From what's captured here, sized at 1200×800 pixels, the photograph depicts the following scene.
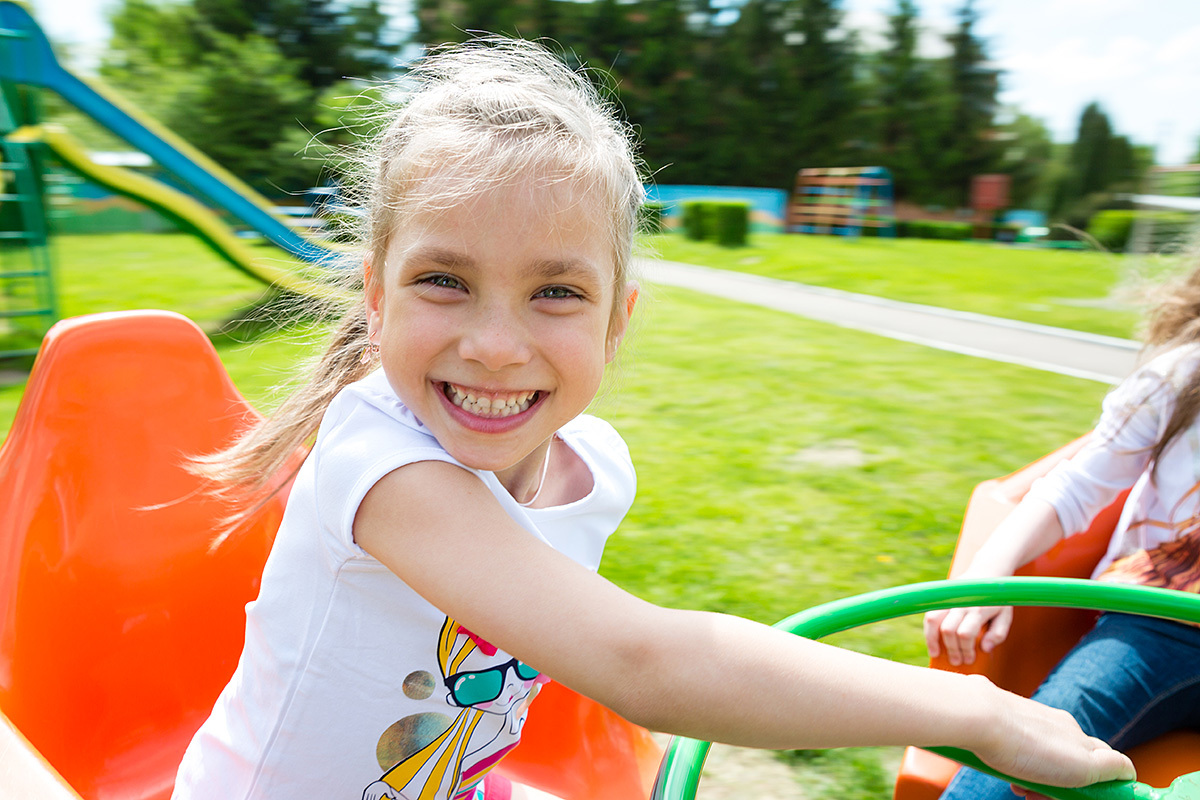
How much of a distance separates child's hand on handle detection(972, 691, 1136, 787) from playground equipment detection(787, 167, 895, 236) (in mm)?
15805

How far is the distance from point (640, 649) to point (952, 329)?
6348mm

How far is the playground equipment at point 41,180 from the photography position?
5.11 m

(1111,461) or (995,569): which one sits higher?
(1111,461)

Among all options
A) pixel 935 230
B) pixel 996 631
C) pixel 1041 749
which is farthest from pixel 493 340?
pixel 935 230

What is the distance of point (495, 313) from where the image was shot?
0.76 meters

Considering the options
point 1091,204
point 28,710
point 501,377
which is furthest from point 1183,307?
point 1091,204

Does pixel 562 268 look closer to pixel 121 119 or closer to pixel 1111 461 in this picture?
pixel 1111 461

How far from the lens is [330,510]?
748 mm

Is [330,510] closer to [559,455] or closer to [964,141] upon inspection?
[559,455]

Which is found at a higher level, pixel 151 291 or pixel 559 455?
pixel 559 455

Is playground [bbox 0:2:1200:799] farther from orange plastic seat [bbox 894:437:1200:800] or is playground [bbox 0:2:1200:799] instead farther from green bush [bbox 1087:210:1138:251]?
green bush [bbox 1087:210:1138:251]

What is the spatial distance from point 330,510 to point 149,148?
6248 mm

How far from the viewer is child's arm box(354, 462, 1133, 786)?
68 cm

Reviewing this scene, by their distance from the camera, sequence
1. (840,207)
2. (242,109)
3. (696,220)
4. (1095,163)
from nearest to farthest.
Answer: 1. (696,220)
2. (242,109)
3. (840,207)
4. (1095,163)
